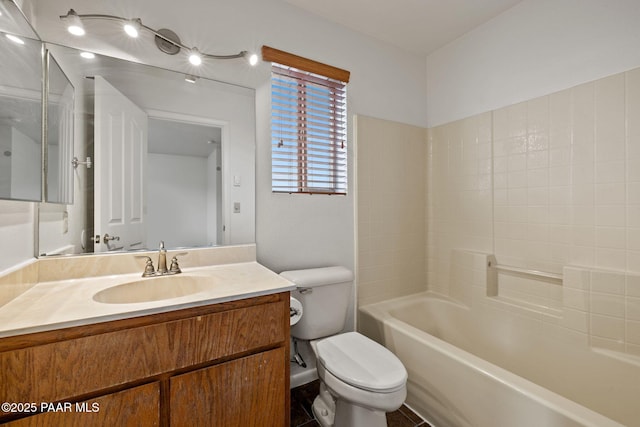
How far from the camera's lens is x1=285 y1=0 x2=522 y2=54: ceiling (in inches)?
68.1

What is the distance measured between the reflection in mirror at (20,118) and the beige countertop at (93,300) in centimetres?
35

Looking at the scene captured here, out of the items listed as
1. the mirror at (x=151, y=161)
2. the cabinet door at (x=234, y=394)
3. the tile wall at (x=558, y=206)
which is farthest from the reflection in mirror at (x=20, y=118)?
the tile wall at (x=558, y=206)

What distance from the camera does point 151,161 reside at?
135 centimetres

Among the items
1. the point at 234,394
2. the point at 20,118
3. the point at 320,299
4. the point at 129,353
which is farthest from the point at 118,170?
the point at 320,299

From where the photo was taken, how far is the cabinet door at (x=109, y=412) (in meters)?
0.75

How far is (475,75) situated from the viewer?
6.64 ft

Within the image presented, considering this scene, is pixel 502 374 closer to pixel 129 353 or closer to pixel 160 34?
pixel 129 353

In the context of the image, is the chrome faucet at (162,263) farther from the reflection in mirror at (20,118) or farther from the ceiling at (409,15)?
the ceiling at (409,15)

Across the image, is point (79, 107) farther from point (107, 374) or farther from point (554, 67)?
point (554, 67)

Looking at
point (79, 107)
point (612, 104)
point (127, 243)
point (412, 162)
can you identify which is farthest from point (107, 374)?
point (612, 104)

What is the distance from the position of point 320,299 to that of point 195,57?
151 centimetres

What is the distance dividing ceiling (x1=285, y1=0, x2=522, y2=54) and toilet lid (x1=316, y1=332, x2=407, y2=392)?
6.66 feet

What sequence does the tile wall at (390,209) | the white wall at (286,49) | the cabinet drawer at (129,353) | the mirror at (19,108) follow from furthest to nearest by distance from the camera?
1. the tile wall at (390,209)
2. the white wall at (286,49)
3. the mirror at (19,108)
4. the cabinet drawer at (129,353)

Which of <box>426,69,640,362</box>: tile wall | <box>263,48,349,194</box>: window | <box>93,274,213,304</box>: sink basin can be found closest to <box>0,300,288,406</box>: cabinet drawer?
<box>93,274,213,304</box>: sink basin
